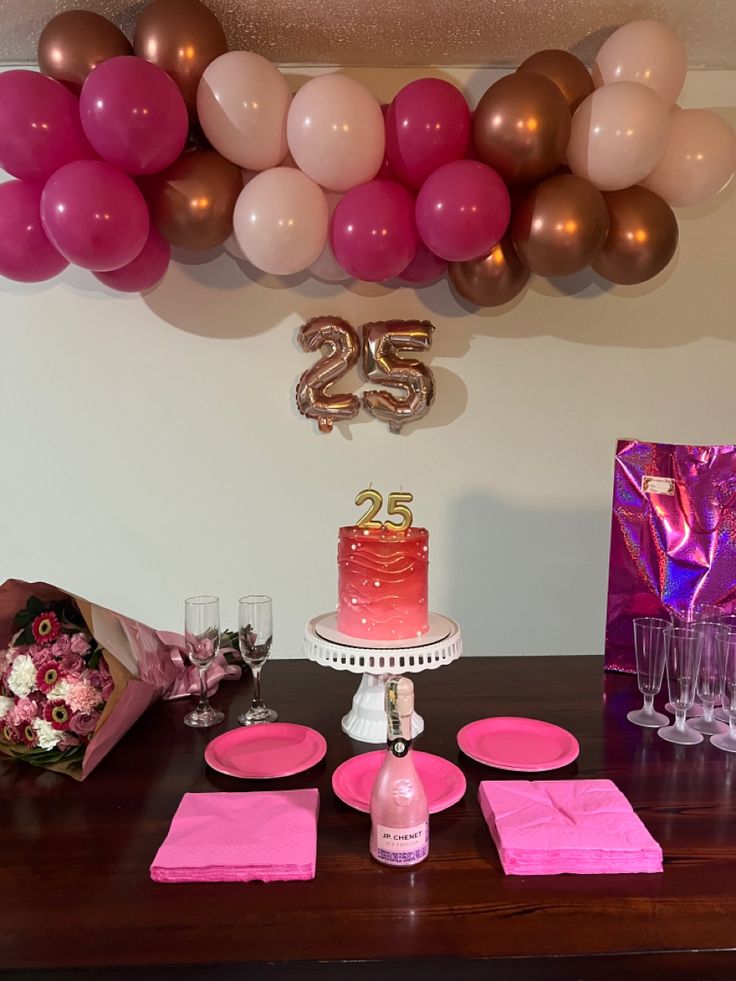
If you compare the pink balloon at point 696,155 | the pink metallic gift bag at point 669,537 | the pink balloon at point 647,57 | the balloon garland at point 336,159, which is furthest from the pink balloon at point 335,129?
the pink metallic gift bag at point 669,537

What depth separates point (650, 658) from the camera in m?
1.19

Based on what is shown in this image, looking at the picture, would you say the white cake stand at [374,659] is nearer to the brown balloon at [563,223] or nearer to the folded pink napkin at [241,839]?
the folded pink napkin at [241,839]

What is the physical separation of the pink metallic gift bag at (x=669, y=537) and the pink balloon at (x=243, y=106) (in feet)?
3.47

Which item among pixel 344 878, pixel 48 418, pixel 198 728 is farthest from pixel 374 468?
pixel 344 878

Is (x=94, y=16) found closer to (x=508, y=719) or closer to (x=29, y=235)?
(x=29, y=235)

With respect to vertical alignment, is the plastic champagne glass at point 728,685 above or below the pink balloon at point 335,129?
below

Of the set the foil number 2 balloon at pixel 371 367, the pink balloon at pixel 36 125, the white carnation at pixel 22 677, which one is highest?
the pink balloon at pixel 36 125

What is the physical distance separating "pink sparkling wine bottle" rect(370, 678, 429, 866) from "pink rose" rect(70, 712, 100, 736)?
1.49 ft

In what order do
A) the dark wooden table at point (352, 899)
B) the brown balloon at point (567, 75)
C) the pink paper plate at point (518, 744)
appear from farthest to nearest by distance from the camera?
the brown balloon at point (567, 75), the pink paper plate at point (518, 744), the dark wooden table at point (352, 899)

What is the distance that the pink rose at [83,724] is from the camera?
1.05 meters

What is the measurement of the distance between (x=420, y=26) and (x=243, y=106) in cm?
60

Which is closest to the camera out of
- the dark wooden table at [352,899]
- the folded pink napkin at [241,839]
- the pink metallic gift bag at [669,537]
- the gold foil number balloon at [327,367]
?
the dark wooden table at [352,899]

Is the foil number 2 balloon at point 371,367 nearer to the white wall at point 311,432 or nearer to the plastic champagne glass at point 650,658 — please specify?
the white wall at point 311,432

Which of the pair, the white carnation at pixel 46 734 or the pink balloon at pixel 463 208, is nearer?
the white carnation at pixel 46 734
